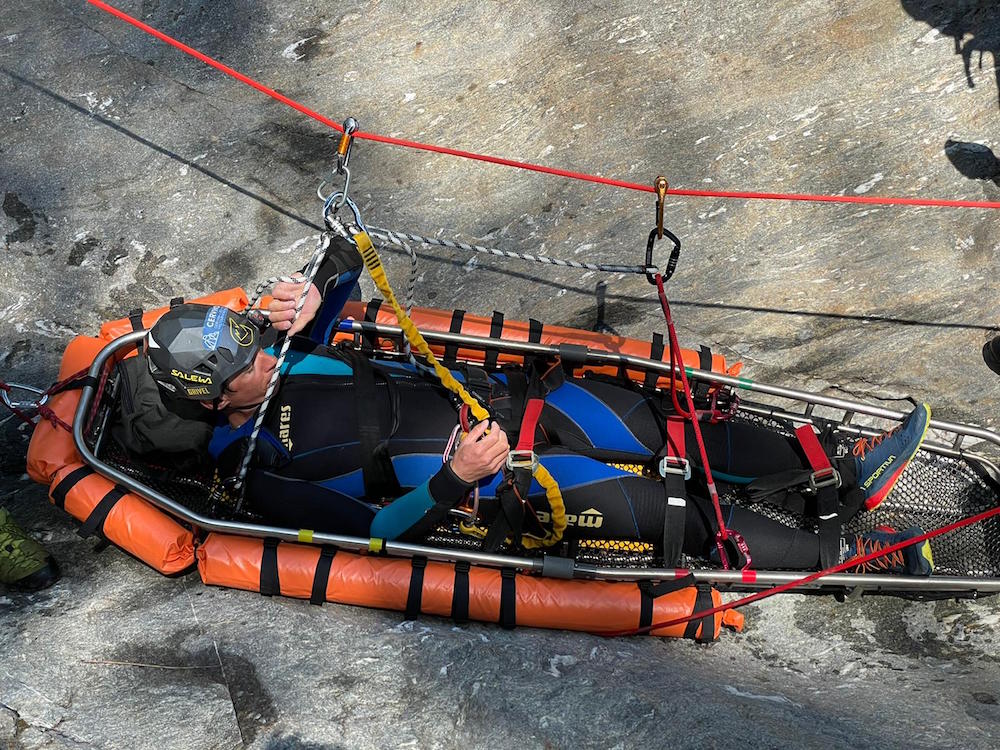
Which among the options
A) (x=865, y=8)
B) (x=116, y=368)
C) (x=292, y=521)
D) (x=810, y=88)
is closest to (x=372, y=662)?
(x=292, y=521)

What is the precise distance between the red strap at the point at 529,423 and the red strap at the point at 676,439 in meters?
0.59

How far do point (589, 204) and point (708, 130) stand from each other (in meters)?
0.81

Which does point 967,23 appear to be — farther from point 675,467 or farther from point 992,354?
point 675,467

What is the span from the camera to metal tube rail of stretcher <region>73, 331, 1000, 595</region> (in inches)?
136

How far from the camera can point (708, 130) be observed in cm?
490

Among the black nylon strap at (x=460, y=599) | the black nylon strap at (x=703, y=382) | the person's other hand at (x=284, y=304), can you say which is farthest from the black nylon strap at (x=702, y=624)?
the person's other hand at (x=284, y=304)

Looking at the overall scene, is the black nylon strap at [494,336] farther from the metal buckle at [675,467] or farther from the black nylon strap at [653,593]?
the black nylon strap at [653,593]

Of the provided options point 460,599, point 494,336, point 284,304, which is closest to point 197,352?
point 284,304

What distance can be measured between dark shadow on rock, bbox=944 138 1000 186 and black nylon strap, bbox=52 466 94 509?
4.67 metres

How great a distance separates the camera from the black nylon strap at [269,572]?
3447mm

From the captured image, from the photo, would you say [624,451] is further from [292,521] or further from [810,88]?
[810,88]

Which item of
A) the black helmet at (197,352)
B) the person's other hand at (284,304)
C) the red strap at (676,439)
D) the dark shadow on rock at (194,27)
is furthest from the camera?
the dark shadow on rock at (194,27)

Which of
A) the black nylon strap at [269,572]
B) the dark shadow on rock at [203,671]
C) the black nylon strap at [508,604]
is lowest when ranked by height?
the dark shadow on rock at [203,671]

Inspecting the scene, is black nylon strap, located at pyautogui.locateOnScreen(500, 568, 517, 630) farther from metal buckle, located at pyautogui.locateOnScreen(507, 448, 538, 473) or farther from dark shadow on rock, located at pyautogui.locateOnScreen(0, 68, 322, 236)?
dark shadow on rock, located at pyautogui.locateOnScreen(0, 68, 322, 236)
